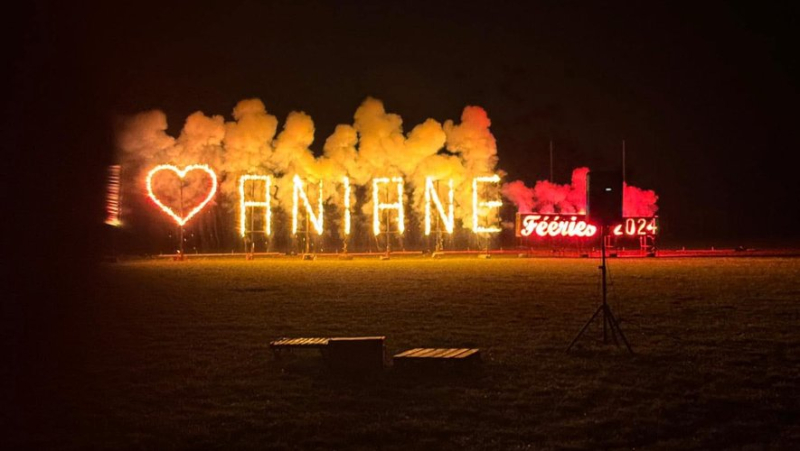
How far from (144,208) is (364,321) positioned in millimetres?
40016

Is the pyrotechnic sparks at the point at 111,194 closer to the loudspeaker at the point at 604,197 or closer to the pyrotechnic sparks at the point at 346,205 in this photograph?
the loudspeaker at the point at 604,197

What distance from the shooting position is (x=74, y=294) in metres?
16.5

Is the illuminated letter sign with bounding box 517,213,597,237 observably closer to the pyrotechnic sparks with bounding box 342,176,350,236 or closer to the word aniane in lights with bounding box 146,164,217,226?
the pyrotechnic sparks with bounding box 342,176,350,236

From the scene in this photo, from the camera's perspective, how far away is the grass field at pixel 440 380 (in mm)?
8328

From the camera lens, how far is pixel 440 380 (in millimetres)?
10734

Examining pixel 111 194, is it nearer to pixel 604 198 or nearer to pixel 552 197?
pixel 604 198

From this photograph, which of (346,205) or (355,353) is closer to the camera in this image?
(355,353)

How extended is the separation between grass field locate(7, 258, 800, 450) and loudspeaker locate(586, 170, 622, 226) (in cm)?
212

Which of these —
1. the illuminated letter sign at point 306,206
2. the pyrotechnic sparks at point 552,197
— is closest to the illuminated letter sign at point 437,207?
the illuminated letter sign at point 306,206

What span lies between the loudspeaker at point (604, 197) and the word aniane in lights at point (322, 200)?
37.5 metres

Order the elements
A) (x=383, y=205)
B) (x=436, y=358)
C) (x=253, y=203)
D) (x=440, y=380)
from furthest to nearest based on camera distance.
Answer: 1. (x=383, y=205)
2. (x=253, y=203)
3. (x=436, y=358)
4. (x=440, y=380)

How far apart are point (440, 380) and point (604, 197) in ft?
13.7

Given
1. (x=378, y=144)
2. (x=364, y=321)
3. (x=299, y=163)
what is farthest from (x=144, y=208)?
(x=364, y=321)

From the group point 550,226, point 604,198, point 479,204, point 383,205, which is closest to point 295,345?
point 604,198
